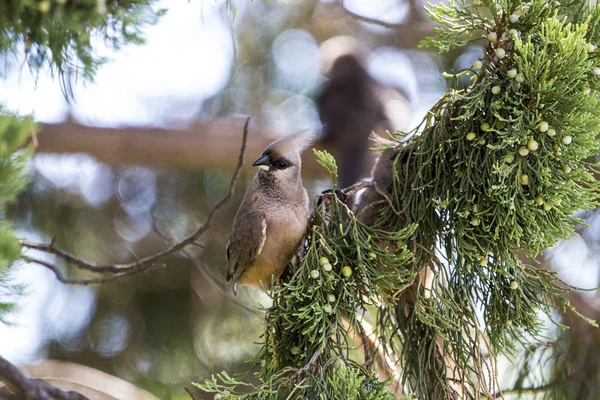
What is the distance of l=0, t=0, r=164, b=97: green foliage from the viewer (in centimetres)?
234

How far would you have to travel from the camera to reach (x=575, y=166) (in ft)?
6.89

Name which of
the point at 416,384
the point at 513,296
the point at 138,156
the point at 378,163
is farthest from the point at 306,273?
the point at 138,156

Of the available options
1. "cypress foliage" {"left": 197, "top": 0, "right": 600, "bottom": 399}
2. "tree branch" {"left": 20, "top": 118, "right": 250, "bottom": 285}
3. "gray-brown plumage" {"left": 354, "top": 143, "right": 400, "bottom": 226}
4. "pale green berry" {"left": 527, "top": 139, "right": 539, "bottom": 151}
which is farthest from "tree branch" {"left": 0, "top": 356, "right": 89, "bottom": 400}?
"pale green berry" {"left": 527, "top": 139, "right": 539, "bottom": 151}

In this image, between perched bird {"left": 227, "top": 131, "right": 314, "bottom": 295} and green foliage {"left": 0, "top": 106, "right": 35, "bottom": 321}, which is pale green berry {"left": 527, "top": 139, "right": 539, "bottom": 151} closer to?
perched bird {"left": 227, "top": 131, "right": 314, "bottom": 295}

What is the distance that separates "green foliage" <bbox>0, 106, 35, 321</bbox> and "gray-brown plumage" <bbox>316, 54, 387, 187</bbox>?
3.34 meters

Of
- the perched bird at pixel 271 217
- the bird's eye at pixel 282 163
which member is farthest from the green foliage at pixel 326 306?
the bird's eye at pixel 282 163

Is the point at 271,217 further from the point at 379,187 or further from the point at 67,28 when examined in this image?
the point at 67,28

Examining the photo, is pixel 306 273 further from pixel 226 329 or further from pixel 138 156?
pixel 226 329

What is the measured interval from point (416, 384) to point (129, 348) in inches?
130

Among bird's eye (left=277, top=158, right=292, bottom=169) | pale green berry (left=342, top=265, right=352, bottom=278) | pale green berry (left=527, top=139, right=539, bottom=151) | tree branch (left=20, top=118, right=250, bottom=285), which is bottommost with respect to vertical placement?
tree branch (left=20, top=118, right=250, bottom=285)

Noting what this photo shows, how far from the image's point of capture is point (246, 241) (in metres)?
2.81

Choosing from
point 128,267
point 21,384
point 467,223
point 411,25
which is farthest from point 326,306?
point 411,25

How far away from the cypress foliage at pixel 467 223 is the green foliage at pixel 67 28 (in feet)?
3.08

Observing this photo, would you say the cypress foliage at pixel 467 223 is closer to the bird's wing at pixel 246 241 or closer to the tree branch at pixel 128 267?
the bird's wing at pixel 246 241
